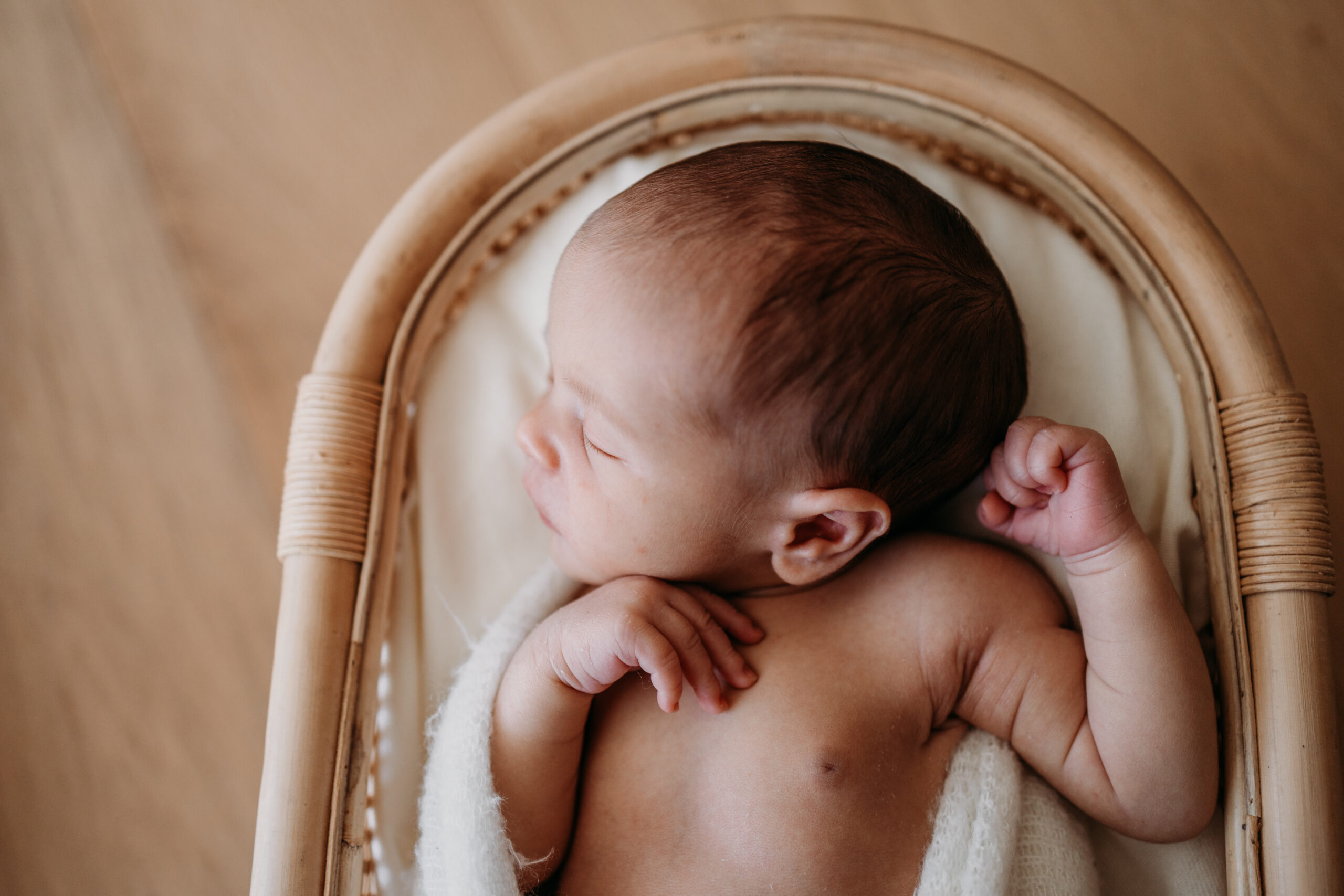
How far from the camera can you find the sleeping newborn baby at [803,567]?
71 cm

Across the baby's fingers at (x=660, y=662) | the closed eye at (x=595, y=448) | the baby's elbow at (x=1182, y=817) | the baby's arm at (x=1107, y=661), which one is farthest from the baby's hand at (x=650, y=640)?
the baby's elbow at (x=1182, y=817)

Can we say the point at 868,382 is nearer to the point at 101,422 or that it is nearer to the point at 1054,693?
the point at 1054,693

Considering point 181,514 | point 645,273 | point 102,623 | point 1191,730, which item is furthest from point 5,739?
point 1191,730

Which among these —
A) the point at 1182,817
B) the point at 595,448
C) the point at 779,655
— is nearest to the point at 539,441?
the point at 595,448

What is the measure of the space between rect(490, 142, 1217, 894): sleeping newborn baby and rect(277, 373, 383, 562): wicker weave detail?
0.16 m

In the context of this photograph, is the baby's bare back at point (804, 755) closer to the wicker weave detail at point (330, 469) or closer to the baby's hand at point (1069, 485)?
the baby's hand at point (1069, 485)

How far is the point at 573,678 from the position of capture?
82 cm

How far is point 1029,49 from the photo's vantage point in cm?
145

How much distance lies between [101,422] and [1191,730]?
1396 millimetres

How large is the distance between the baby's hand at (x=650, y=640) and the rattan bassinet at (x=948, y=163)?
0.18 m

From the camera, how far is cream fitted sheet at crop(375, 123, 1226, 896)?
89 centimetres

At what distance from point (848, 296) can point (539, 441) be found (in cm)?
29

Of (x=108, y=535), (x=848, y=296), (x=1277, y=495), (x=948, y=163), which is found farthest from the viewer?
(x=108, y=535)

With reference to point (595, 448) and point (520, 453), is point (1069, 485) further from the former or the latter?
point (520, 453)
